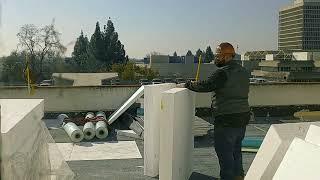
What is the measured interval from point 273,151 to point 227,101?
5.53ft

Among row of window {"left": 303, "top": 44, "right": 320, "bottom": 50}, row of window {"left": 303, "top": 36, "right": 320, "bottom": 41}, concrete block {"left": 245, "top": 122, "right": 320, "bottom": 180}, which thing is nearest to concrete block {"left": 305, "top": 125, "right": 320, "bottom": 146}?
concrete block {"left": 245, "top": 122, "right": 320, "bottom": 180}

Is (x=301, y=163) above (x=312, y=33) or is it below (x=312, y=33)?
below

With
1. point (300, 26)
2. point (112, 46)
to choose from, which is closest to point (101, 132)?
point (112, 46)

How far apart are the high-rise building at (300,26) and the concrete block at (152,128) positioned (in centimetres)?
7372

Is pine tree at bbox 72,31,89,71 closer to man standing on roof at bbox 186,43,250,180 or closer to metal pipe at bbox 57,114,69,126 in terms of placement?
metal pipe at bbox 57,114,69,126

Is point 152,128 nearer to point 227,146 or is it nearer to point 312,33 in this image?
point 227,146

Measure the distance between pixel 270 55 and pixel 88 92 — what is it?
7950 cm

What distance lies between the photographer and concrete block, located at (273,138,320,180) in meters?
2.36

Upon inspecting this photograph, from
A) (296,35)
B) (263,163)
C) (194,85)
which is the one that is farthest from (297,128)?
(296,35)

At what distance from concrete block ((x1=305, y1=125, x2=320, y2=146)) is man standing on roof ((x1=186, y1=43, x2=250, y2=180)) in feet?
4.99

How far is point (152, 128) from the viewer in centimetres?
540

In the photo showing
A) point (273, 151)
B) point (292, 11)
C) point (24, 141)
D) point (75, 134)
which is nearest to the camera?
point (24, 141)

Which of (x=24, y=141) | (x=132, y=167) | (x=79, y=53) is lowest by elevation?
(x=132, y=167)

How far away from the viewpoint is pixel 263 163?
3035 millimetres
